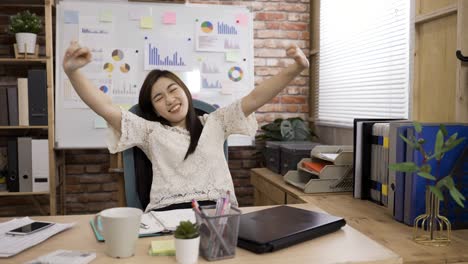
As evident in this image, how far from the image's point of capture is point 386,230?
144 cm

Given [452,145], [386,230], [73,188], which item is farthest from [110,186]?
[452,145]

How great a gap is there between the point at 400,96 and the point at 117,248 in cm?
184

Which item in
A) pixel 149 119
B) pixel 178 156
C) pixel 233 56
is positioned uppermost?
pixel 233 56

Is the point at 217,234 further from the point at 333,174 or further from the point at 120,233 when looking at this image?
the point at 333,174

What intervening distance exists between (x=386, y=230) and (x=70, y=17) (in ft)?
8.63

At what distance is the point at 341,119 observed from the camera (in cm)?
306

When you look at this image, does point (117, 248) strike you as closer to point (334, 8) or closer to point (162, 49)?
point (162, 49)

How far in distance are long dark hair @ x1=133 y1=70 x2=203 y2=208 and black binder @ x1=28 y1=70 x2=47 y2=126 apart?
1446 mm

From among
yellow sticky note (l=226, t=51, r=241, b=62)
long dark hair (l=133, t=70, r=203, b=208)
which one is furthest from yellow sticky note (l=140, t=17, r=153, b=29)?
long dark hair (l=133, t=70, r=203, b=208)

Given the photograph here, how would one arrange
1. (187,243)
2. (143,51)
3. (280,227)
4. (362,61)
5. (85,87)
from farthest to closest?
(143,51)
(362,61)
(85,87)
(280,227)
(187,243)

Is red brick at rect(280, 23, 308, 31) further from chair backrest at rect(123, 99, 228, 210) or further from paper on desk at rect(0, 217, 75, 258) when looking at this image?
paper on desk at rect(0, 217, 75, 258)

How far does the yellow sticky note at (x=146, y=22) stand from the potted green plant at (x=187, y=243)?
2.55m

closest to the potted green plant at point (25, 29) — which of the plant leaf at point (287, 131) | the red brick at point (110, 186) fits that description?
the red brick at point (110, 186)

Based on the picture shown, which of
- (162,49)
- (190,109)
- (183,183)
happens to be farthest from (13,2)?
(183,183)
